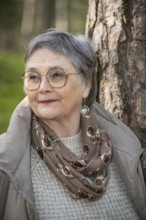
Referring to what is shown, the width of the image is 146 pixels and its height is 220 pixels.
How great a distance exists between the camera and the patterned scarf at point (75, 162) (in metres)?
2.72

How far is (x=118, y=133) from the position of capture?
306 centimetres

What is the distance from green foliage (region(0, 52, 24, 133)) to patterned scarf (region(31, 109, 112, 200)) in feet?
14.2

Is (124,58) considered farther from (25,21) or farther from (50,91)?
(25,21)

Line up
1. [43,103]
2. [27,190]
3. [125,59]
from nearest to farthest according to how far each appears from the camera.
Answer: [27,190]
[43,103]
[125,59]

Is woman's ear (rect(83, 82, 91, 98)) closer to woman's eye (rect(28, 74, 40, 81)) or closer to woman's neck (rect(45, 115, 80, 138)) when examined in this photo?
woman's neck (rect(45, 115, 80, 138))

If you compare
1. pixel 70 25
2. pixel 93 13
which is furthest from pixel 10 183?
pixel 70 25

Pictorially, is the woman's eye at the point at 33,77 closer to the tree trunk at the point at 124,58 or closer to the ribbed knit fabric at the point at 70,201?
the ribbed knit fabric at the point at 70,201

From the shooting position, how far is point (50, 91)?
2.74m

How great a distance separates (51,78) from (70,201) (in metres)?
0.68

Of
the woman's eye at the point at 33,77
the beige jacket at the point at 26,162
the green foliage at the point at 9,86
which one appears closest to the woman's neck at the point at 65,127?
the beige jacket at the point at 26,162

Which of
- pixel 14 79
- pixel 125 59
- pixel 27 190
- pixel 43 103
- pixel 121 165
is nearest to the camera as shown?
pixel 27 190

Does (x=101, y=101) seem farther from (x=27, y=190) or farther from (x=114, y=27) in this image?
(x=27, y=190)

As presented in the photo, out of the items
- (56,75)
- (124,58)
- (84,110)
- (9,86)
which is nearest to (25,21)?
(9,86)

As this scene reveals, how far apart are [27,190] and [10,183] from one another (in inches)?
3.7
